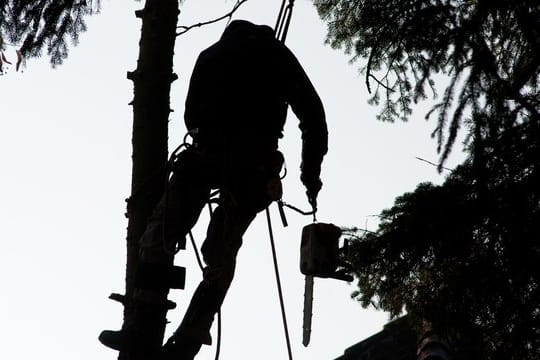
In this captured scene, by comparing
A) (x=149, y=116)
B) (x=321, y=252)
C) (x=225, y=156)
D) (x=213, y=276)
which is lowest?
(x=213, y=276)

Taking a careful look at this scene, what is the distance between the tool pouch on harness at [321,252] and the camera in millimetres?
5746

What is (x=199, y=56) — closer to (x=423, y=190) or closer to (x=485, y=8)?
(x=485, y=8)

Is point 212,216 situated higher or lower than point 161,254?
higher

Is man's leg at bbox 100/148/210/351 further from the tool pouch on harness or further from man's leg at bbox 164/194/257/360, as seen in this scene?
the tool pouch on harness

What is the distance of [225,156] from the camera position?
216 inches

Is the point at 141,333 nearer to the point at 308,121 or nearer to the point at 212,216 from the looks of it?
the point at 212,216

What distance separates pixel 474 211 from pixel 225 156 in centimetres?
226

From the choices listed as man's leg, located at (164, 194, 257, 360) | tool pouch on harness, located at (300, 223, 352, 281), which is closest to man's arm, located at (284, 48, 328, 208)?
tool pouch on harness, located at (300, 223, 352, 281)

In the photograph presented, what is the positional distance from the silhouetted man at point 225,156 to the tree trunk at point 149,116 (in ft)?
0.78

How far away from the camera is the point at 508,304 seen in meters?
6.77

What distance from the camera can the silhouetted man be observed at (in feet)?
17.5

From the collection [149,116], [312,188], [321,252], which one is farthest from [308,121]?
[149,116]

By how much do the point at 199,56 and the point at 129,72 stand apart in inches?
25.9

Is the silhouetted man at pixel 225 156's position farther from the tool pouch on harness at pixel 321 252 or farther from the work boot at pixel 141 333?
Answer: the tool pouch on harness at pixel 321 252
